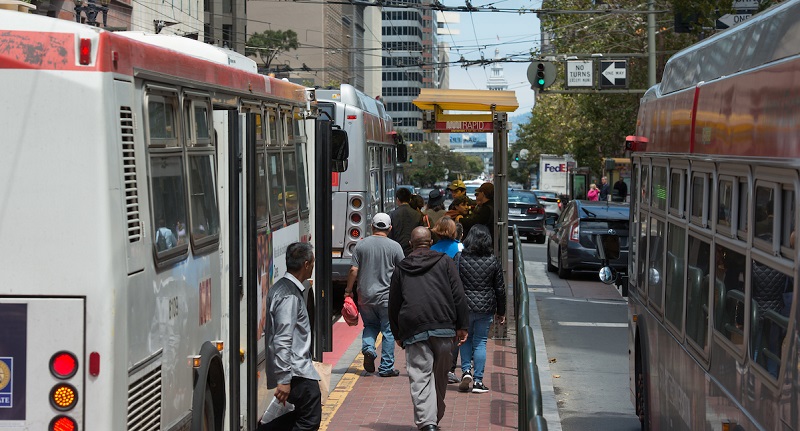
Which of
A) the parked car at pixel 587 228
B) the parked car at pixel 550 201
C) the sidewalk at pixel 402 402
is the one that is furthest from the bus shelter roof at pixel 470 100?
the parked car at pixel 550 201

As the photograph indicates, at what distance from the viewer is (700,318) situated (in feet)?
19.9

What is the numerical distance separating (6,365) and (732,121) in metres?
3.30

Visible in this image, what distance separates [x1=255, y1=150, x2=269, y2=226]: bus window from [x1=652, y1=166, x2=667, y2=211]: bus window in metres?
2.74

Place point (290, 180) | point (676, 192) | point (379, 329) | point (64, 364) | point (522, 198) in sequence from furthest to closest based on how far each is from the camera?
point (522, 198) → point (379, 329) → point (290, 180) → point (676, 192) → point (64, 364)

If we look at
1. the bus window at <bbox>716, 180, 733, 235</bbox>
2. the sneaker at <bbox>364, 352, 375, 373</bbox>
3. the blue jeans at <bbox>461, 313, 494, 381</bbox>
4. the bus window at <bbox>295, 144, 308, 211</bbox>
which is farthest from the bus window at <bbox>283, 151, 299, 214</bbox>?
the bus window at <bbox>716, 180, 733, 235</bbox>

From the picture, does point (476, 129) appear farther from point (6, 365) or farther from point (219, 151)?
point (6, 365)

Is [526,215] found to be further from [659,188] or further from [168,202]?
[168,202]

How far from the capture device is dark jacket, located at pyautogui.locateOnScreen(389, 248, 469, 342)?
918cm

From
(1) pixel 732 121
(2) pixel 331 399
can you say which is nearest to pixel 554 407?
(2) pixel 331 399

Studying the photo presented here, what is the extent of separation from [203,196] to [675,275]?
2.73 meters

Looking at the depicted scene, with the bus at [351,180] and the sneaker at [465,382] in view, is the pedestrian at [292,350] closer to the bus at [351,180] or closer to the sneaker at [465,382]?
the sneaker at [465,382]

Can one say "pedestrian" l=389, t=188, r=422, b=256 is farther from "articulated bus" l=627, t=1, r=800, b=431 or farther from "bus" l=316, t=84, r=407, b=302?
"articulated bus" l=627, t=1, r=800, b=431

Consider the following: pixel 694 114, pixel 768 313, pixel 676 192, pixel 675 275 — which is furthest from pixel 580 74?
pixel 768 313

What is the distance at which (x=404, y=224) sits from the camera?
51.6 ft
